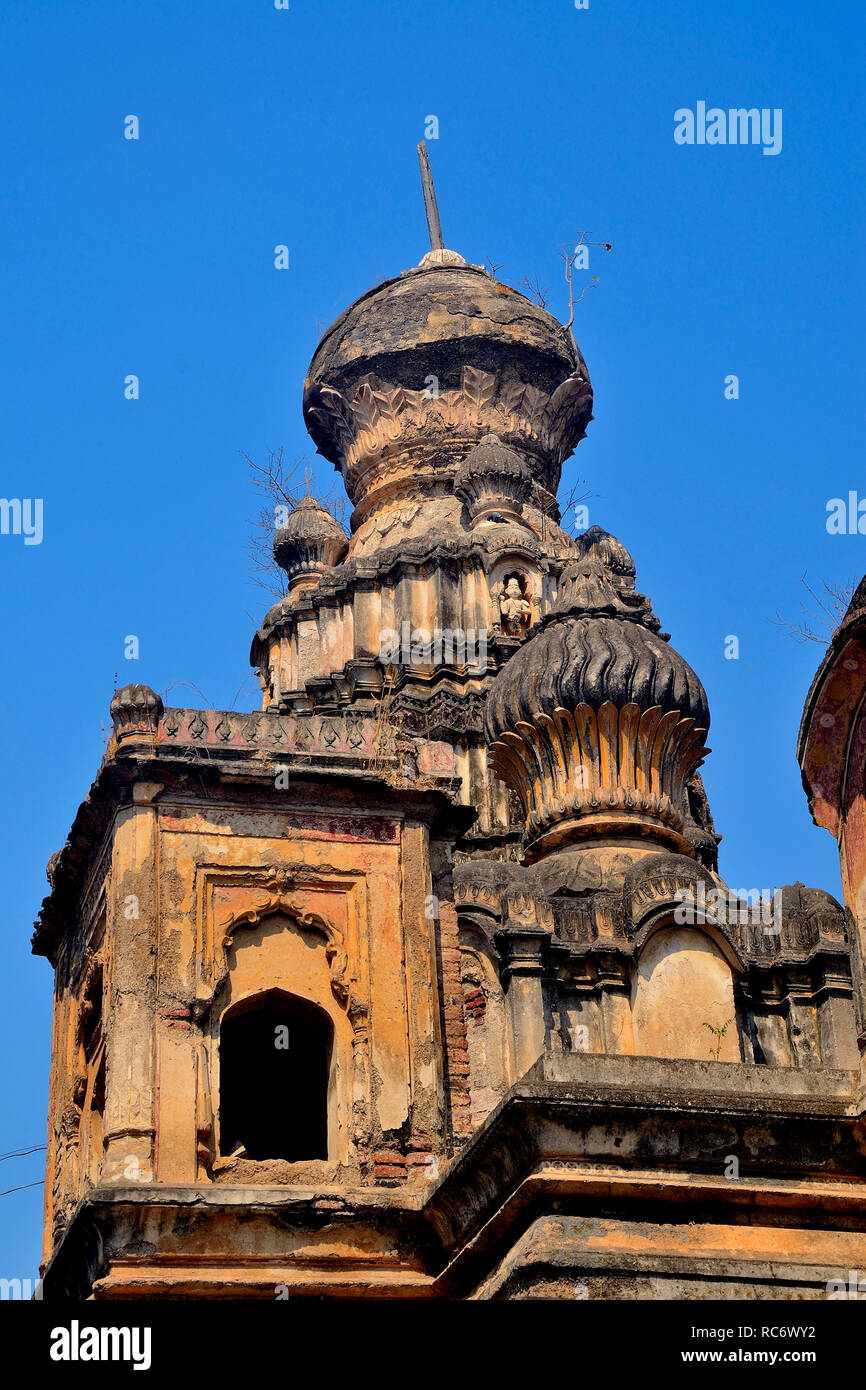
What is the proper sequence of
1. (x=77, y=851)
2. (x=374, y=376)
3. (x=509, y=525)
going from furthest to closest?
(x=374, y=376) → (x=509, y=525) → (x=77, y=851)

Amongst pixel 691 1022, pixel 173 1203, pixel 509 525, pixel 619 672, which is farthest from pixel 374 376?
pixel 173 1203

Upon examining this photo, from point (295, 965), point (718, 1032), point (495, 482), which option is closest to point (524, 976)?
point (718, 1032)

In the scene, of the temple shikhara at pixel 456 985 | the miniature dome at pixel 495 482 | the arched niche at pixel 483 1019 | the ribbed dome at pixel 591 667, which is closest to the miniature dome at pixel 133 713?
the temple shikhara at pixel 456 985

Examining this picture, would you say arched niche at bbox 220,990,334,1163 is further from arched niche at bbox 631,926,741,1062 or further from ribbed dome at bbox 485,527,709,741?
ribbed dome at bbox 485,527,709,741

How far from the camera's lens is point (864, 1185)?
36.3ft

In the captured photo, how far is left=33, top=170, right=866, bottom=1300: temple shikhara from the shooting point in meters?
10.9

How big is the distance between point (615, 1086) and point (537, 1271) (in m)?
0.99

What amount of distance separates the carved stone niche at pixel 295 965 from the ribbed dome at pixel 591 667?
448cm

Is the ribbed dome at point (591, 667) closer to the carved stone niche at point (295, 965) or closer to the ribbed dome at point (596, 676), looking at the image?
the ribbed dome at point (596, 676)

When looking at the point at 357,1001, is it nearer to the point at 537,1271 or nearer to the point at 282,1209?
the point at 282,1209

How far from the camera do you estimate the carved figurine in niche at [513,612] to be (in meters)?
25.1

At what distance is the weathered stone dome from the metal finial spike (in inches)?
92.6

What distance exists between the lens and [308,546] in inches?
1100

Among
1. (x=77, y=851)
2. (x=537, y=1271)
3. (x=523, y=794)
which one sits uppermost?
(x=523, y=794)
